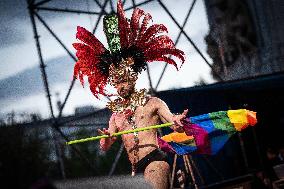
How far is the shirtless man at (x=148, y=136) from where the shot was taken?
3.42 metres

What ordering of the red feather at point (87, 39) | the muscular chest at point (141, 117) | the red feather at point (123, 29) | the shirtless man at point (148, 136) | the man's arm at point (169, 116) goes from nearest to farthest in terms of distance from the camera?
the man's arm at point (169, 116) < the shirtless man at point (148, 136) < the muscular chest at point (141, 117) < the red feather at point (123, 29) < the red feather at point (87, 39)

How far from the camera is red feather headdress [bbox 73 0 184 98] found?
4113 mm

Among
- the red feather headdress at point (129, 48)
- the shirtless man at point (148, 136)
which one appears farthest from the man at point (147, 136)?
the red feather headdress at point (129, 48)

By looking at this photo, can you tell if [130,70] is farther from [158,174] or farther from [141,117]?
[158,174]

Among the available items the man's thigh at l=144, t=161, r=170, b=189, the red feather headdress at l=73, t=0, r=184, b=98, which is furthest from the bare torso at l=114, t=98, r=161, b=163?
the red feather headdress at l=73, t=0, r=184, b=98

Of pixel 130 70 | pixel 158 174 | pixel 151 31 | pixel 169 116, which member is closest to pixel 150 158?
pixel 158 174

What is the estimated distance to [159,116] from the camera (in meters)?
3.75

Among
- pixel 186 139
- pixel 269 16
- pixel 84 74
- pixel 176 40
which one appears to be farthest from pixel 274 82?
pixel 84 74

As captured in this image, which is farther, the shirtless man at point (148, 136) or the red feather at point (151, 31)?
the red feather at point (151, 31)

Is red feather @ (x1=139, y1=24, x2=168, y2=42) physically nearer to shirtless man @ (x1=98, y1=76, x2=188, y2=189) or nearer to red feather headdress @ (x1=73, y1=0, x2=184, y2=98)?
red feather headdress @ (x1=73, y1=0, x2=184, y2=98)

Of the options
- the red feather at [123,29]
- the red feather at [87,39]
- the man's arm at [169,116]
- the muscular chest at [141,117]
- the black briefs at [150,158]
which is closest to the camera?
the man's arm at [169,116]

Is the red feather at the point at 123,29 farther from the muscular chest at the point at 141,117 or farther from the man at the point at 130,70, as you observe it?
the muscular chest at the point at 141,117

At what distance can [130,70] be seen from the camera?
155 inches

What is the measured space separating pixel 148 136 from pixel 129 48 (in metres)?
1.06
